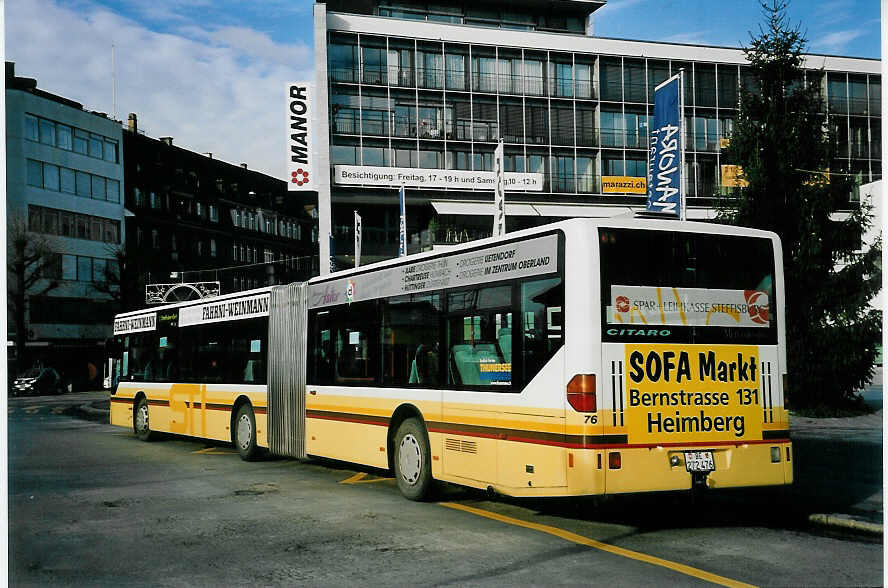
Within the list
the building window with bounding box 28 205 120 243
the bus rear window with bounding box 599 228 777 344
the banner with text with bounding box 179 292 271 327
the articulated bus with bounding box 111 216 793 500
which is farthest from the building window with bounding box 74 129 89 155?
the bus rear window with bounding box 599 228 777 344

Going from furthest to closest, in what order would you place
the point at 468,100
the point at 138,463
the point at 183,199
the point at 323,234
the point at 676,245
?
the point at 183,199, the point at 468,100, the point at 323,234, the point at 138,463, the point at 676,245

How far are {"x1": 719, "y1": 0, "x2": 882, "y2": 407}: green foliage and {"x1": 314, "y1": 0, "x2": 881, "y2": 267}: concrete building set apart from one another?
Answer: 114ft

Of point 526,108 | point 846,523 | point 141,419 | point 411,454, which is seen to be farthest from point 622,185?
point 846,523

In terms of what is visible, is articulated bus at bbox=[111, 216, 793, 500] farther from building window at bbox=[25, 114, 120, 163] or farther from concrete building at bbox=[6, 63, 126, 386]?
building window at bbox=[25, 114, 120, 163]

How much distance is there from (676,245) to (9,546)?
260 inches

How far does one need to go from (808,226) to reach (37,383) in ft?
156

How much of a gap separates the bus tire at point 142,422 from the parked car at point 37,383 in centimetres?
3865

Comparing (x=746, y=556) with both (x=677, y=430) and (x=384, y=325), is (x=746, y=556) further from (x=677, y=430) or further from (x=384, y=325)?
(x=384, y=325)

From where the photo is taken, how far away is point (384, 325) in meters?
12.7

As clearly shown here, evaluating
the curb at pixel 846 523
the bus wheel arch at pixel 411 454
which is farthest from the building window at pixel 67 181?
the curb at pixel 846 523

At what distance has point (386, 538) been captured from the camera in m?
8.95

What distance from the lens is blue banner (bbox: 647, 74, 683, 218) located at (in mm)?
20781

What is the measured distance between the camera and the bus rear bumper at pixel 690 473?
356 inches

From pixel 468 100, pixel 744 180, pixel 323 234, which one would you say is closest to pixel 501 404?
pixel 744 180
